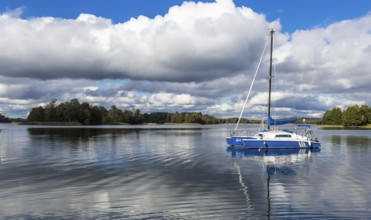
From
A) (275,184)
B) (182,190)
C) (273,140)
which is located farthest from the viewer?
(273,140)

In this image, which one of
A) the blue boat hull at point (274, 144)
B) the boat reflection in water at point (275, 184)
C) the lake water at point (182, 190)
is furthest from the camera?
the blue boat hull at point (274, 144)

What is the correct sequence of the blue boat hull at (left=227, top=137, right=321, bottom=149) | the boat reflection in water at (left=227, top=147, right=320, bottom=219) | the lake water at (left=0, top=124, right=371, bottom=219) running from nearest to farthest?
the lake water at (left=0, top=124, right=371, bottom=219) < the boat reflection in water at (left=227, top=147, right=320, bottom=219) < the blue boat hull at (left=227, top=137, right=321, bottom=149)

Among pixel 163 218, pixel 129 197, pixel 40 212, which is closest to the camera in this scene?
pixel 163 218

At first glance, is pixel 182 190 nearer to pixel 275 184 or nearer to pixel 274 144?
pixel 275 184

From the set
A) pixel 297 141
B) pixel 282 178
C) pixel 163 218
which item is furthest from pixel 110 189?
pixel 297 141

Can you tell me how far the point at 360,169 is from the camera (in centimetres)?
3500

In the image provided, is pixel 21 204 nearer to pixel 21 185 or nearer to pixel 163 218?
pixel 21 185

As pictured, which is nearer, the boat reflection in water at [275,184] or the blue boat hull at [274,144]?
the boat reflection in water at [275,184]

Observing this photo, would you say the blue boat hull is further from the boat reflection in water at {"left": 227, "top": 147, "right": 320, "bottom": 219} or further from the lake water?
the lake water

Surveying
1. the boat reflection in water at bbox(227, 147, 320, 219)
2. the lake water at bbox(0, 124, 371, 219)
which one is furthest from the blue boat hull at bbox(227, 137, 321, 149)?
the lake water at bbox(0, 124, 371, 219)

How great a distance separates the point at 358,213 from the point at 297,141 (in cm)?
4017

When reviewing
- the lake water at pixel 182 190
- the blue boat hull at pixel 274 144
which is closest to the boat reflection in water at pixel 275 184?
the lake water at pixel 182 190

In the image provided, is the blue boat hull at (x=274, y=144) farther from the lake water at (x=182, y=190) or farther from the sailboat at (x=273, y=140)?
the lake water at (x=182, y=190)

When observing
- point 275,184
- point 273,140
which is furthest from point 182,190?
point 273,140
